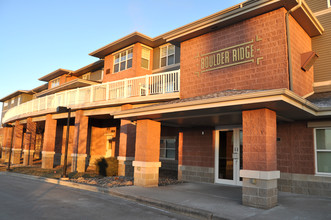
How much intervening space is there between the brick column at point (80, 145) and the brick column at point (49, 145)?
13.4 ft

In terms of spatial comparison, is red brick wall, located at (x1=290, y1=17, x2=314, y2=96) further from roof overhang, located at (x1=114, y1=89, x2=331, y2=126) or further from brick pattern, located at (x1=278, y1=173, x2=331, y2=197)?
brick pattern, located at (x1=278, y1=173, x2=331, y2=197)

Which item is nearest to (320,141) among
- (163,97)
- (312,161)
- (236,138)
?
(312,161)

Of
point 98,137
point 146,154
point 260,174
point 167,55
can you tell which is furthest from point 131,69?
point 260,174

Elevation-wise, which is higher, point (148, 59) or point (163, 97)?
point (148, 59)

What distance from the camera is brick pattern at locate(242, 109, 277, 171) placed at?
7.59 metres

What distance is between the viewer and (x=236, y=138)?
460 inches

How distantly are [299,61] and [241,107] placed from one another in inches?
177

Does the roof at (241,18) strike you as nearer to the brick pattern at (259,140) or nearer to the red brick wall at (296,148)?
the red brick wall at (296,148)

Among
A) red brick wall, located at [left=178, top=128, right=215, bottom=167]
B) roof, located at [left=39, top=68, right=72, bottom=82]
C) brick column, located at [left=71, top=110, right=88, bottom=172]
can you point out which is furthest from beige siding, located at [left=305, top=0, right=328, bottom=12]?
roof, located at [left=39, top=68, right=72, bottom=82]

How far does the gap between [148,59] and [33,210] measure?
15.2m

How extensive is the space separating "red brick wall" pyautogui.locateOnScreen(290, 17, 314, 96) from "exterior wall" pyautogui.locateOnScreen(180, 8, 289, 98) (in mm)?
586

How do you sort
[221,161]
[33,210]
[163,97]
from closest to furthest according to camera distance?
1. [33,210]
2. [221,161]
3. [163,97]

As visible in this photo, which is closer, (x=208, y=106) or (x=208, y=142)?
(x=208, y=106)

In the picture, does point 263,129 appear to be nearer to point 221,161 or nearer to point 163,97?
point 221,161
